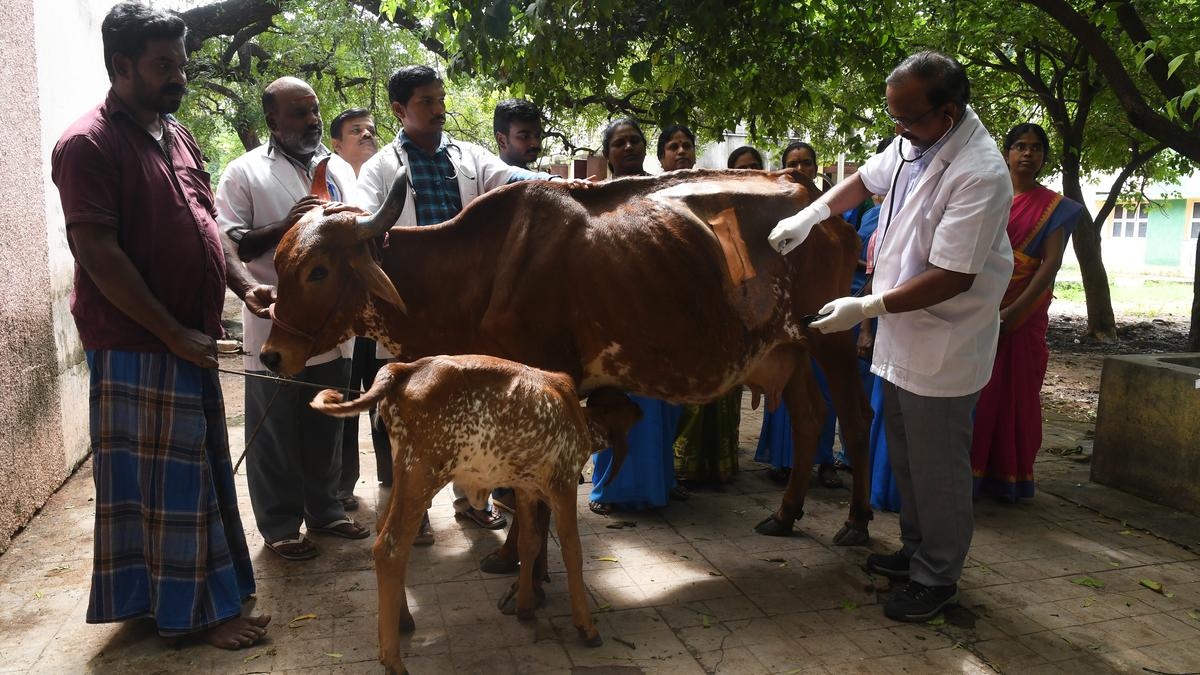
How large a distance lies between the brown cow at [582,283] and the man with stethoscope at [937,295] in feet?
1.93

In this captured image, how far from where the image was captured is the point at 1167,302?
17812 millimetres

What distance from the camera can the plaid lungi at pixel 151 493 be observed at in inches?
127

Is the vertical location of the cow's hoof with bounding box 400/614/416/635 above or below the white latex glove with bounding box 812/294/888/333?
below

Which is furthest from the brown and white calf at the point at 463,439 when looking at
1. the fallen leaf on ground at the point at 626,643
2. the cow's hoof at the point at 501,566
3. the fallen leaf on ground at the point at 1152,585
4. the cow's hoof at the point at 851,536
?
the fallen leaf on ground at the point at 1152,585

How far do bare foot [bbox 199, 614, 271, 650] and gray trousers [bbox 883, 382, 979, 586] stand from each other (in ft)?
9.10

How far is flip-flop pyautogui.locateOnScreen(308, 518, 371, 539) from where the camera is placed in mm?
4551

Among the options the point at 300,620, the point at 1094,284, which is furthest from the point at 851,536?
the point at 1094,284

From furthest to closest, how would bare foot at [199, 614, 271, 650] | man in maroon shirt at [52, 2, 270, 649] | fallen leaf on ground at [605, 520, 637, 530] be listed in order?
1. fallen leaf on ground at [605, 520, 637, 530]
2. bare foot at [199, 614, 271, 650]
3. man in maroon shirt at [52, 2, 270, 649]

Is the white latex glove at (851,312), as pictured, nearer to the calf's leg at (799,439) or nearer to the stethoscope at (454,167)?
the calf's leg at (799,439)

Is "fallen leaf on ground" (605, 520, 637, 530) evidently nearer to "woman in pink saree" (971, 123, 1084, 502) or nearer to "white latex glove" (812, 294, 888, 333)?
"white latex glove" (812, 294, 888, 333)

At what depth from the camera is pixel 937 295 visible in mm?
3406

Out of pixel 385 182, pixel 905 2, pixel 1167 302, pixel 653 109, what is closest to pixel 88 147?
pixel 385 182

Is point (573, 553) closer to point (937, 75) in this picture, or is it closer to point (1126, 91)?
point (937, 75)

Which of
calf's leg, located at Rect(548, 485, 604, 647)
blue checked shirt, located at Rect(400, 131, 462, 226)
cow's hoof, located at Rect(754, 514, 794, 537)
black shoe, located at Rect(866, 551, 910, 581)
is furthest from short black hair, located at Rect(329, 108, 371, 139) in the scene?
black shoe, located at Rect(866, 551, 910, 581)
